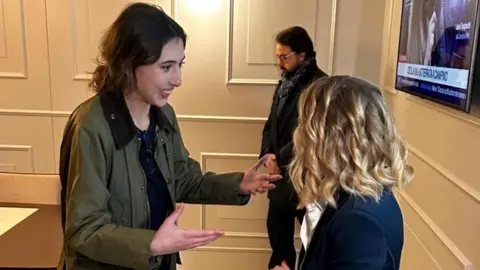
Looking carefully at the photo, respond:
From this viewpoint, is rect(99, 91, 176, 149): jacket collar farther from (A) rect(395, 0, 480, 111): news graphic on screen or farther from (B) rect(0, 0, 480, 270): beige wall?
(B) rect(0, 0, 480, 270): beige wall

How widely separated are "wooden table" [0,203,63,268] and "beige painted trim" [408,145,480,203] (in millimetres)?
1364

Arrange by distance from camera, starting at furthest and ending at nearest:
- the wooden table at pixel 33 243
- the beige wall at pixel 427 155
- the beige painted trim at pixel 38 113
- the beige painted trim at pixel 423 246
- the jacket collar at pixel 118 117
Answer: the beige painted trim at pixel 38 113 < the beige painted trim at pixel 423 246 < the beige wall at pixel 427 155 < the wooden table at pixel 33 243 < the jacket collar at pixel 118 117

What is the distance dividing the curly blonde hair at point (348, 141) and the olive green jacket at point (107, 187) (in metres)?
0.44

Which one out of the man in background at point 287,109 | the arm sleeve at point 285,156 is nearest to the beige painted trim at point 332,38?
the man in background at point 287,109

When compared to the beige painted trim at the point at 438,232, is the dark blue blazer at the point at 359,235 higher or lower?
higher

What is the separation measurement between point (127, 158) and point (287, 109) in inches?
53.2

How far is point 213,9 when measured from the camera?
9.11ft

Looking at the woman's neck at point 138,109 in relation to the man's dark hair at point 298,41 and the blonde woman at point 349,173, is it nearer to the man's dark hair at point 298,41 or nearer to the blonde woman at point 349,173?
the blonde woman at point 349,173

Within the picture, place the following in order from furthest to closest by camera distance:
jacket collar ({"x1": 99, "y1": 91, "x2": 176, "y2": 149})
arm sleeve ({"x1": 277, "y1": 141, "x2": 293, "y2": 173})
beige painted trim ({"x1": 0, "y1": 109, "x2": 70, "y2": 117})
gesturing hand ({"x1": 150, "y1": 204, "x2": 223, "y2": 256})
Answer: beige painted trim ({"x1": 0, "y1": 109, "x2": 70, "y2": 117}) → arm sleeve ({"x1": 277, "y1": 141, "x2": 293, "y2": 173}) → jacket collar ({"x1": 99, "y1": 91, "x2": 176, "y2": 149}) → gesturing hand ({"x1": 150, "y1": 204, "x2": 223, "y2": 256})

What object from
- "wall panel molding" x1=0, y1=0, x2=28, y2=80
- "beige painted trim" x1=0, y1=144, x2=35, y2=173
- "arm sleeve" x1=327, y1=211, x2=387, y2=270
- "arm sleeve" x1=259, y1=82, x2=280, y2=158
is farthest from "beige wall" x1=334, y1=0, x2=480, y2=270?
"beige painted trim" x1=0, y1=144, x2=35, y2=173

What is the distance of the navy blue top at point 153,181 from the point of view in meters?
1.33

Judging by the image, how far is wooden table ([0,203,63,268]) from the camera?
1.50m

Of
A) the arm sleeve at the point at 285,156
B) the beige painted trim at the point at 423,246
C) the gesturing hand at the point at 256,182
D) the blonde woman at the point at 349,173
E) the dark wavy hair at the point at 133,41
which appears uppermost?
the dark wavy hair at the point at 133,41

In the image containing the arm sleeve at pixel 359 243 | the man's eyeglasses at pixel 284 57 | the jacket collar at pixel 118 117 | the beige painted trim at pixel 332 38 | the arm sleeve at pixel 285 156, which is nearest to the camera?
the arm sleeve at pixel 359 243
